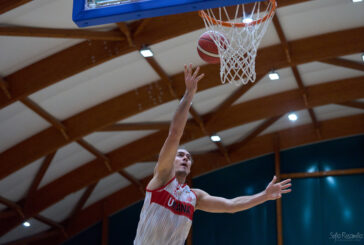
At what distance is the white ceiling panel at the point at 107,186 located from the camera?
19.2m

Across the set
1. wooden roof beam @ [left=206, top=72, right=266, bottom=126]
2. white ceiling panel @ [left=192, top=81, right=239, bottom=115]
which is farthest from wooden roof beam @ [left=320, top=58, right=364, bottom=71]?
white ceiling panel @ [left=192, top=81, right=239, bottom=115]

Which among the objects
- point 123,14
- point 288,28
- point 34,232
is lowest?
point 123,14

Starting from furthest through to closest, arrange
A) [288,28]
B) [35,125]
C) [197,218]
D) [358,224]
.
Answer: [197,218] < [358,224] < [35,125] < [288,28]

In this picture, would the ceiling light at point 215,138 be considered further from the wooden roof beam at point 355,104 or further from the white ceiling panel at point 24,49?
the white ceiling panel at point 24,49

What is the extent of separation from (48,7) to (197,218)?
10605 mm

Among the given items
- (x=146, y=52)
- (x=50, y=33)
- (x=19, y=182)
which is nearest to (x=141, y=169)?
(x=19, y=182)

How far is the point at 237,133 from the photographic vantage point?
732 inches

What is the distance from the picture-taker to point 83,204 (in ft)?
63.9

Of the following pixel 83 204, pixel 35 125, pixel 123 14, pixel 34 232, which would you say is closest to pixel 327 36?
pixel 35 125

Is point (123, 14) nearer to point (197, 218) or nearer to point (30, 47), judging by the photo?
point (30, 47)

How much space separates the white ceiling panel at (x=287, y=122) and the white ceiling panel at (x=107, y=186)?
5.16m

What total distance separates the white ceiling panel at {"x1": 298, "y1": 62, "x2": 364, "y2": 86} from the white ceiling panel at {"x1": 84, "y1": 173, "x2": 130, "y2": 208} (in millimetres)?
7316

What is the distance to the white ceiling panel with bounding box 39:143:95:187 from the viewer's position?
16.4 m

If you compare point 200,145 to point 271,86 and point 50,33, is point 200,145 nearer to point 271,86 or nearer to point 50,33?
point 271,86
